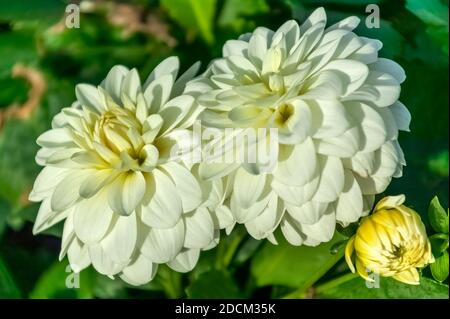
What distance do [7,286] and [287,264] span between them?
0.30 meters

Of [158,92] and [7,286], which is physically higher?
[158,92]

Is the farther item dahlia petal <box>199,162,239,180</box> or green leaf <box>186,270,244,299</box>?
green leaf <box>186,270,244,299</box>

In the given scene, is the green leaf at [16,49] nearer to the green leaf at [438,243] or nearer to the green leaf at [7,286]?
the green leaf at [7,286]

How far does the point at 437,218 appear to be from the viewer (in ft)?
1.67

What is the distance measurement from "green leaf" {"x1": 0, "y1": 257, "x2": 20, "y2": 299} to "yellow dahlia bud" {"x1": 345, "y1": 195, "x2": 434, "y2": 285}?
40cm

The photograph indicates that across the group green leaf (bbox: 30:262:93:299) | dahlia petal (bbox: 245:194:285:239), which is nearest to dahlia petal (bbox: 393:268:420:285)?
dahlia petal (bbox: 245:194:285:239)

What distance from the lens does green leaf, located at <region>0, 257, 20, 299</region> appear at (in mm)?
692

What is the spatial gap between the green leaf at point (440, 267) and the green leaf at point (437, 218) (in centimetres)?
3

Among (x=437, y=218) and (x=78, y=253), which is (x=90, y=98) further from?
(x=437, y=218)

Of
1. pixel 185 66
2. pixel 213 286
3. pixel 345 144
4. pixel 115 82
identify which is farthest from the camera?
pixel 185 66

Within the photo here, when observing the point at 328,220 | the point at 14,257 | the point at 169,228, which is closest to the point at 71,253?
the point at 169,228

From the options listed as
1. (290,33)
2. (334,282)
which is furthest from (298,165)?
(334,282)

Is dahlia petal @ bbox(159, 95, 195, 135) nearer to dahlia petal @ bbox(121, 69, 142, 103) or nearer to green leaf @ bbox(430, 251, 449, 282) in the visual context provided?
dahlia petal @ bbox(121, 69, 142, 103)
